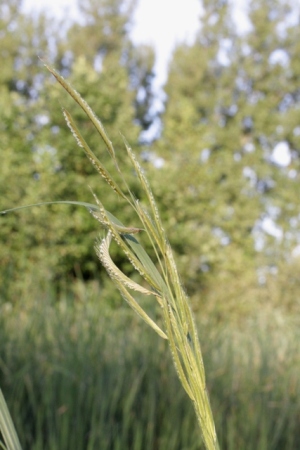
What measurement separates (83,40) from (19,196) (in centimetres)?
1625

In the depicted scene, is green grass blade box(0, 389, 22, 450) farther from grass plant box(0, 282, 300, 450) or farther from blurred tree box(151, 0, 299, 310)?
blurred tree box(151, 0, 299, 310)

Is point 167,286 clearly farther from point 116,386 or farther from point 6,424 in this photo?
point 116,386

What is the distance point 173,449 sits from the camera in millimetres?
1938

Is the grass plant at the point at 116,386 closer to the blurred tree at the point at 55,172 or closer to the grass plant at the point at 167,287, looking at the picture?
the grass plant at the point at 167,287

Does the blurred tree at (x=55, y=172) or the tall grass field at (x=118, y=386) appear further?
the blurred tree at (x=55, y=172)

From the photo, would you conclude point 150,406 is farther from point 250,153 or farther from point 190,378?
point 250,153

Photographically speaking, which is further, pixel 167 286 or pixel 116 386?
pixel 116 386

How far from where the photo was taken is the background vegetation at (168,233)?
210 cm

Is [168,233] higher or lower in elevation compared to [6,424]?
higher

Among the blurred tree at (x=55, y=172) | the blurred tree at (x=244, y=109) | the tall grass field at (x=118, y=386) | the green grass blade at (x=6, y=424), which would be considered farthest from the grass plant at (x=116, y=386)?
the blurred tree at (x=244, y=109)

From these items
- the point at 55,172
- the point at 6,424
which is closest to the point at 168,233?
the point at 55,172

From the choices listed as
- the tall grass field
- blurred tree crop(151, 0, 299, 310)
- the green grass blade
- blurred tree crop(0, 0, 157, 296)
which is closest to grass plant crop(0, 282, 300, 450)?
the tall grass field

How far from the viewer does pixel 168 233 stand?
385 inches

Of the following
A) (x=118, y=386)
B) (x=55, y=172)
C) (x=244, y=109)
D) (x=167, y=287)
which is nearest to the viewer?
(x=167, y=287)
